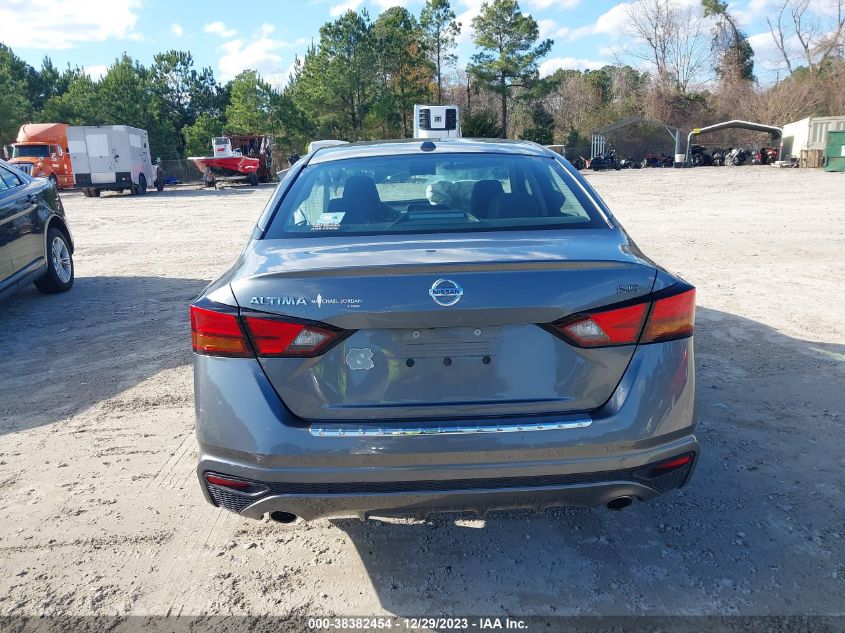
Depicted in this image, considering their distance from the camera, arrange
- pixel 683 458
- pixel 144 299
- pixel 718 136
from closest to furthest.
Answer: pixel 683 458 < pixel 144 299 < pixel 718 136

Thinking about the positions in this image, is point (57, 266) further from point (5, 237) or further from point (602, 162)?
point (602, 162)

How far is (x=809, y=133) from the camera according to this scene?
36.2 m

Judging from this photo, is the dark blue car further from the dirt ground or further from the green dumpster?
the green dumpster

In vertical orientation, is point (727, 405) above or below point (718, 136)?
below

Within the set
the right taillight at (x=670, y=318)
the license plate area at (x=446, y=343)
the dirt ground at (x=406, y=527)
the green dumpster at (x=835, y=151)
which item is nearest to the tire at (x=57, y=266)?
the dirt ground at (x=406, y=527)

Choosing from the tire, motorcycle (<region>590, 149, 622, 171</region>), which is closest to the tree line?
motorcycle (<region>590, 149, 622, 171</region>)

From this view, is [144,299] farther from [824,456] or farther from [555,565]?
[824,456]

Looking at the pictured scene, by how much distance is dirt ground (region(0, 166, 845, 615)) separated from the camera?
2.55m

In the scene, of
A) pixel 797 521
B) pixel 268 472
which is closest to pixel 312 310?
pixel 268 472

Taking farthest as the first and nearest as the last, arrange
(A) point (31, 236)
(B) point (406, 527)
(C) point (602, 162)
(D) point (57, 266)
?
1. (C) point (602, 162)
2. (D) point (57, 266)
3. (A) point (31, 236)
4. (B) point (406, 527)

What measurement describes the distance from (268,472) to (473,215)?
1.42 metres

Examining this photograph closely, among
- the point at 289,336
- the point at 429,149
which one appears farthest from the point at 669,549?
the point at 429,149

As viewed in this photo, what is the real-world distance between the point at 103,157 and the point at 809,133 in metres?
36.1

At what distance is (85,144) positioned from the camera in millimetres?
27906
